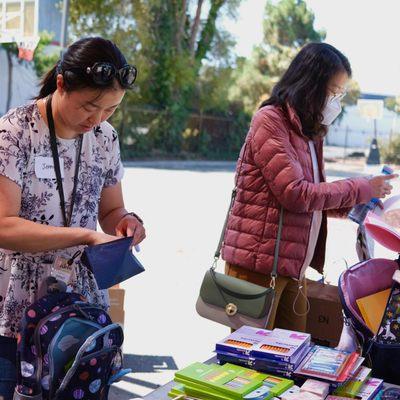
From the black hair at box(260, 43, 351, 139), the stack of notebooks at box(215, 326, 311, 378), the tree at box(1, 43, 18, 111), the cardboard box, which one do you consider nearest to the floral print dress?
the stack of notebooks at box(215, 326, 311, 378)

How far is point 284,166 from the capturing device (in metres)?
2.61

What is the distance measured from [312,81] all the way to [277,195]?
465 mm

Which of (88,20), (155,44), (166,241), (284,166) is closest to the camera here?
(284,166)

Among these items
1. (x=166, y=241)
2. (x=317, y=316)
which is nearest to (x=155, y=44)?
(x=166, y=241)

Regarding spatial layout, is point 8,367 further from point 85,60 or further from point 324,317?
point 324,317

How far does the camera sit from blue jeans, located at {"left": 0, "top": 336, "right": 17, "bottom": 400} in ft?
6.19

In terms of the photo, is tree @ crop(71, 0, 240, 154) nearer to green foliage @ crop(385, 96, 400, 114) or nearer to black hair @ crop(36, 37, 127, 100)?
green foliage @ crop(385, 96, 400, 114)

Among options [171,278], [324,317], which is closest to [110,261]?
[324,317]

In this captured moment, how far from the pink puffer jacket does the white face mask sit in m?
0.12

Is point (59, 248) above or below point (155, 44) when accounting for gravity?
below

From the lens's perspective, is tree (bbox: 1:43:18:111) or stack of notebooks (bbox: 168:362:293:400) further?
tree (bbox: 1:43:18:111)

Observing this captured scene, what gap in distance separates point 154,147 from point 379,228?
Result: 74.4ft

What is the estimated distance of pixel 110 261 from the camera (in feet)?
6.18

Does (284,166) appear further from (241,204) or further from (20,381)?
(20,381)
